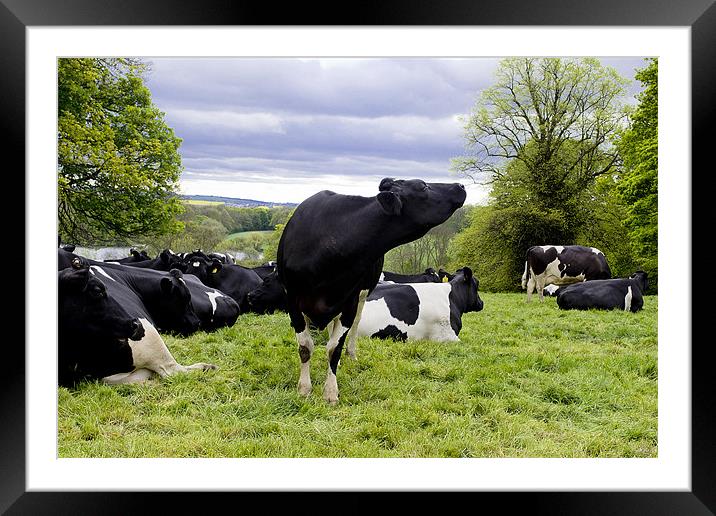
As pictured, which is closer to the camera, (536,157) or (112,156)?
(112,156)

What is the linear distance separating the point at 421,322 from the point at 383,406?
2.67 m

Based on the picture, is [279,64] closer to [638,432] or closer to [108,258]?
[108,258]

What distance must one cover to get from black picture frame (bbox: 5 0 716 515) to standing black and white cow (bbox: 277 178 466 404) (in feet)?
5.29

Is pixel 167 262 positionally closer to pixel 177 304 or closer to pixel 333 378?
pixel 177 304

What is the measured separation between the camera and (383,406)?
14.0 feet

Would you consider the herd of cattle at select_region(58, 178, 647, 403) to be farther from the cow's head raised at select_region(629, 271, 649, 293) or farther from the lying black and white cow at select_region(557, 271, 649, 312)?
the cow's head raised at select_region(629, 271, 649, 293)

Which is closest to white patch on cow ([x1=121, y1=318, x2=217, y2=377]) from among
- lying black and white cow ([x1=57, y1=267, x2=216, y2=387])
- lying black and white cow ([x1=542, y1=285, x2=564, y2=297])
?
lying black and white cow ([x1=57, y1=267, x2=216, y2=387])

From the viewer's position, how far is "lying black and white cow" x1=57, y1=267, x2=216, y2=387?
4.45 meters

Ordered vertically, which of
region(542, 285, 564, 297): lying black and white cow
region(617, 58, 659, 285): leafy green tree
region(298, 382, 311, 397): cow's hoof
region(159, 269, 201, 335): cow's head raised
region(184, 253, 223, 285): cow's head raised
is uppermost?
region(617, 58, 659, 285): leafy green tree
